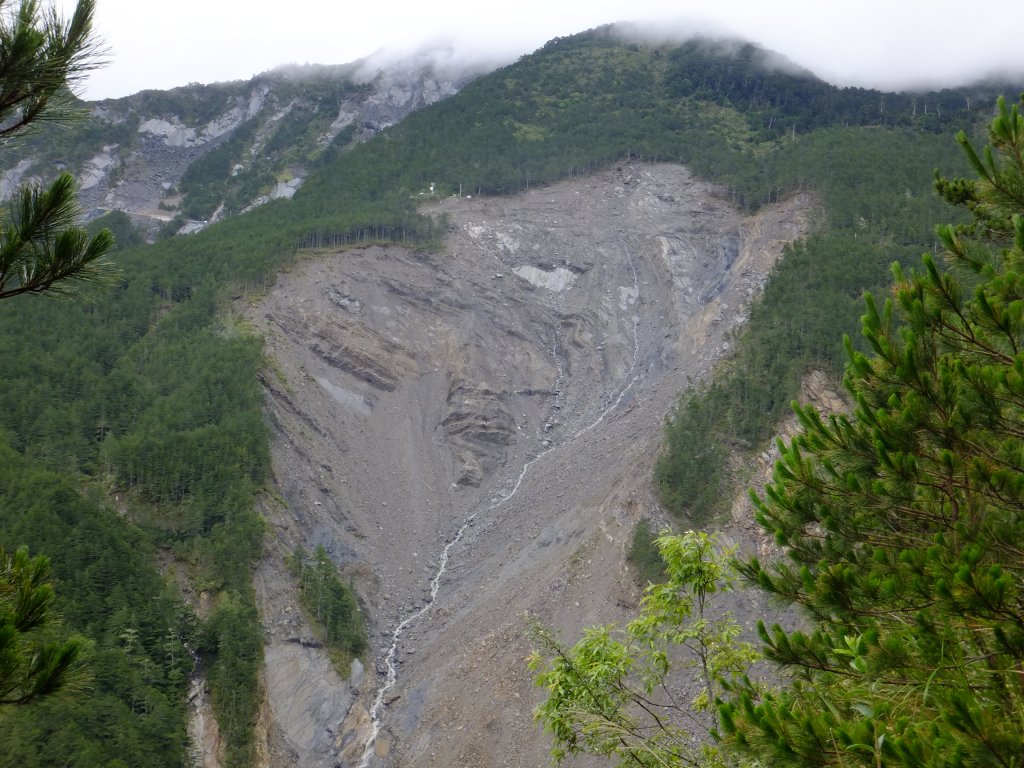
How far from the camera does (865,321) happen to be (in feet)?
22.0

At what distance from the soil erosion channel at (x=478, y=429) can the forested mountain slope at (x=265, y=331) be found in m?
0.90

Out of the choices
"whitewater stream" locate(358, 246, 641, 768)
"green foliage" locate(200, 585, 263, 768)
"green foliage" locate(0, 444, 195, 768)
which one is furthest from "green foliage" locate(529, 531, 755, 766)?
"whitewater stream" locate(358, 246, 641, 768)

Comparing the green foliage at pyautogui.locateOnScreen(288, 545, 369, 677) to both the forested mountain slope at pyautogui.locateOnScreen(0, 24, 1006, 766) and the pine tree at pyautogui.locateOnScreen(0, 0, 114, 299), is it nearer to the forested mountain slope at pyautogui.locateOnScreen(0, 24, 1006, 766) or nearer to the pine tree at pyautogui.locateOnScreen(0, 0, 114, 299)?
the forested mountain slope at pyautogui.locateOnScreen(0, 24, 1006, 766)

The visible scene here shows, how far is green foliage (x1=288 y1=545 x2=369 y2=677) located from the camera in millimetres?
37750

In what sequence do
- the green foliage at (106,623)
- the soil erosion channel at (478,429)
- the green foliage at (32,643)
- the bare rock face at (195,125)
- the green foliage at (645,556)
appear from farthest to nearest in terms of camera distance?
the bare rock face at (195,125) → the soil erosion channel at (478,429) → the green foliage at (645,556) → the green foliage at (106,623) → the green foliage at (32,643)

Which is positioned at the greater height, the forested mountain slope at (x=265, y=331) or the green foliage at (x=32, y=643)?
the green foliage at (x=32, y=643)

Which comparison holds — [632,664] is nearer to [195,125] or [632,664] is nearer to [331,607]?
[331,607]

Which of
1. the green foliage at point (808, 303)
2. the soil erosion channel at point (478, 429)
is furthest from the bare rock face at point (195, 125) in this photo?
the green foliage at point (808, 303)

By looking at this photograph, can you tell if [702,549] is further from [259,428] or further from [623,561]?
[259,428]

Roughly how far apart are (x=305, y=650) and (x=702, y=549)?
32.7 meters

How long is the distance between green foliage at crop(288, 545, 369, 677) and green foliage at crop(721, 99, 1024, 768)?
1326 inches

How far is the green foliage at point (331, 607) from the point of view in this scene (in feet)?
124

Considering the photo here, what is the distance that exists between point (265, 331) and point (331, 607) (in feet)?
78.5

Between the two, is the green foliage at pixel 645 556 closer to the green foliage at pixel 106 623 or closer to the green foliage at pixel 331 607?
the green foliage at pixel 331 607
